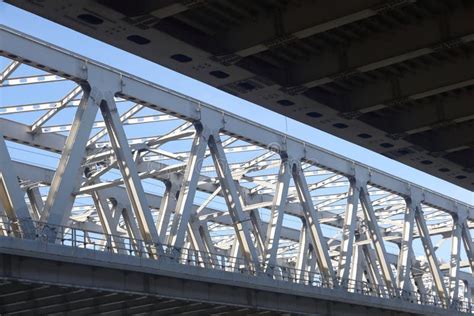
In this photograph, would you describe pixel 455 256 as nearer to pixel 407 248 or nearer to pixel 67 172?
pixel 407 248

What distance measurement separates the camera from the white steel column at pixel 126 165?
36.0m

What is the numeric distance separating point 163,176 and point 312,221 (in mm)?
8211

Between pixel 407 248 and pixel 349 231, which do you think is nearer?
pixel 349 231

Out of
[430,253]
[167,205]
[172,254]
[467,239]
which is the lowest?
[172,254]

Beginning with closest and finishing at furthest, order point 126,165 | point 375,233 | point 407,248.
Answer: point 126,165, point 375,233, point 407,248

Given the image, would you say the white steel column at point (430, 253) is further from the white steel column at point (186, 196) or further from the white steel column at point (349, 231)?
the white steel column at point (186, 196)

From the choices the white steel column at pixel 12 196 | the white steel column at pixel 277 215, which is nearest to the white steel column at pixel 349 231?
the white steel column at pixel 277 215

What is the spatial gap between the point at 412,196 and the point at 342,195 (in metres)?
4.62

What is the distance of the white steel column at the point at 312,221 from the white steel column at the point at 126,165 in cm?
1211

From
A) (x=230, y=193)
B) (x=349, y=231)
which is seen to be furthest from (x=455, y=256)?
(x=230, y=193)

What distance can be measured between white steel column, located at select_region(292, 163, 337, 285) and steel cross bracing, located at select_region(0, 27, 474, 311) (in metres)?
0.06

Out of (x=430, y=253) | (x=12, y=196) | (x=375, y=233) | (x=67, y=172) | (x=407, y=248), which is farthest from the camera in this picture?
(x=430, y=253)

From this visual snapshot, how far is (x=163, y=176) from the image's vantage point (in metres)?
50.5

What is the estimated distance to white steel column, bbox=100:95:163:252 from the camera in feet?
118
